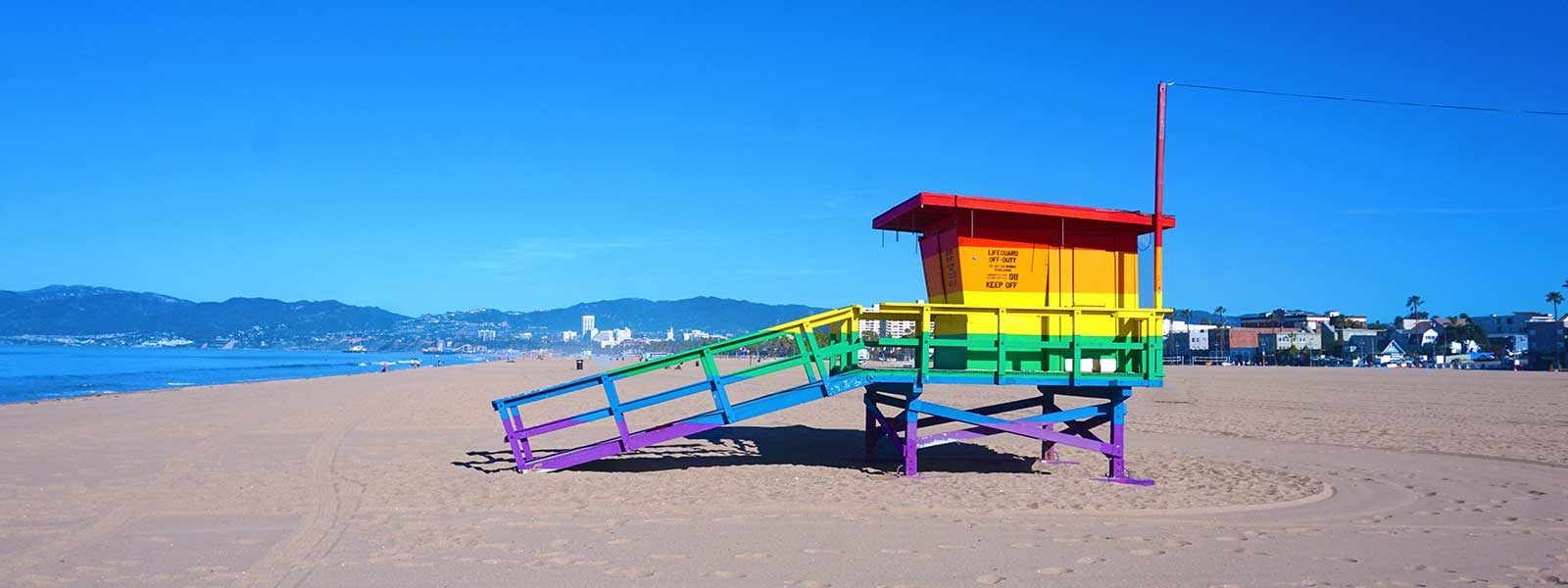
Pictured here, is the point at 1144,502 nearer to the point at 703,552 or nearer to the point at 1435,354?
the point at 703,552

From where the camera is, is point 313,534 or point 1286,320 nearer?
point 313,534

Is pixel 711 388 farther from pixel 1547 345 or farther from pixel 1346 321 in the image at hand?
pixel 1346 321

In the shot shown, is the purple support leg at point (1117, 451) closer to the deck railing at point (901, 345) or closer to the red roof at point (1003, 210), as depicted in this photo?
the deck railing at point (901, 345)

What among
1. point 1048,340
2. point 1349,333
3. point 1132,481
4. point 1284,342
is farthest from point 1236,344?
point 1048,340

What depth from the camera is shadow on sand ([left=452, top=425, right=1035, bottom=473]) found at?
39.9ft


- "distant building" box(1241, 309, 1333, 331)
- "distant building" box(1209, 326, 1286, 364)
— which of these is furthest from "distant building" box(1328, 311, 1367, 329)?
"distant building" box(1209, 326, 1286, 364)

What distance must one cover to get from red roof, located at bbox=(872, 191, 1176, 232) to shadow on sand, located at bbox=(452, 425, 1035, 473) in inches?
118

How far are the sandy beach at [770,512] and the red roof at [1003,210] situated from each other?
300 centimetres

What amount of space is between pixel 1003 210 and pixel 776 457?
4536 millimetres

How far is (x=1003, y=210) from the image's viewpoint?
11.0 m

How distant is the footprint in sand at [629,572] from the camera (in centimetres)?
654

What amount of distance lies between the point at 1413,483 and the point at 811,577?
27.6ft

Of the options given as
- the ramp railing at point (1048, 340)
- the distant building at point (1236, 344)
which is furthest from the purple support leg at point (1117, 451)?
the distant building at point (1236, 344)

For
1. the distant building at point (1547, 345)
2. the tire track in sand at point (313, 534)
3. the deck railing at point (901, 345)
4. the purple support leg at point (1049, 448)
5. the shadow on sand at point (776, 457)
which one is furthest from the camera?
the distant building at point (1547, 345)
